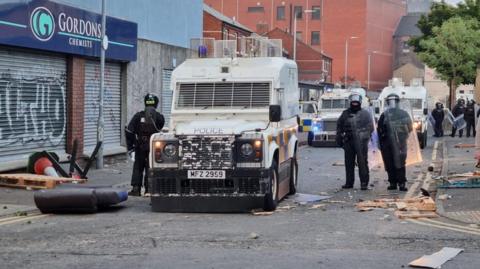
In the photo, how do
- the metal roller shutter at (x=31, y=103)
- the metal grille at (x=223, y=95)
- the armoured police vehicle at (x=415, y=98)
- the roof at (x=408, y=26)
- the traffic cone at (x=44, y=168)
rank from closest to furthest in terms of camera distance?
the metal grille at (x=223, y=95) < the traffic cone at (x=44, y=168) < the metal roller shutter at (x=31, y=103) < the armoured police vehicle at (x=415, y=98) < the roof at (x=408, y=26)

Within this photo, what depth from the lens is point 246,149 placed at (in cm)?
1143

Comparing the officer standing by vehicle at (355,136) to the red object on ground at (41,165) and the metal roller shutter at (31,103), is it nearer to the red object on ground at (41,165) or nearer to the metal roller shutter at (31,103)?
the red object on ground at (41,165)

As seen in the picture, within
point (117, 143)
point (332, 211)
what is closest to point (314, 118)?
point (117, 143)

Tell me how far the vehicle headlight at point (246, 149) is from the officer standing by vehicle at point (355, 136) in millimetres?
4493

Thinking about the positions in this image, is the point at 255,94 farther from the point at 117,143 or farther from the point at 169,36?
the point at 169,36

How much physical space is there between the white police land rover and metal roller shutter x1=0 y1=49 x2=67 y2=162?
4439 millimetres

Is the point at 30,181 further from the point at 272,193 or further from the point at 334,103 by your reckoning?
the point at 334,103

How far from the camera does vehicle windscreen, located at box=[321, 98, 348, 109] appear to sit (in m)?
32.9

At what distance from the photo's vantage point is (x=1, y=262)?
25.6ft

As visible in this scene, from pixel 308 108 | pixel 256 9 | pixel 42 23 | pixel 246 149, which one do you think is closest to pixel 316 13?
pixel 256 9

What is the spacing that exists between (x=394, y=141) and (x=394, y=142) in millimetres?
38

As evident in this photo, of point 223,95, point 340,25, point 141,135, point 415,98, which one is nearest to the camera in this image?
point 223,95

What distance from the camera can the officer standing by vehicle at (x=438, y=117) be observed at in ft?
130

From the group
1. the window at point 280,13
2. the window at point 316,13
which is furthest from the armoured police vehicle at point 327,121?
the window at point 280,13
